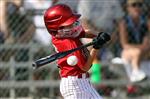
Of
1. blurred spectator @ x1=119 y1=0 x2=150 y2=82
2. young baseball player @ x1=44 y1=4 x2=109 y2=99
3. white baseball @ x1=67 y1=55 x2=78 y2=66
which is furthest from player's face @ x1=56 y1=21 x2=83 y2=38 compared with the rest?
blurred spectator @ x1=119 y1=0 x2=150 y2=82

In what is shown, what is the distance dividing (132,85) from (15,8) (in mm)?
1859

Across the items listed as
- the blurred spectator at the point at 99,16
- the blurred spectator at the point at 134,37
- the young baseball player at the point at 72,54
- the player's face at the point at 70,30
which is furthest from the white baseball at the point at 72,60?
the blurred spectator at the point at 99,16

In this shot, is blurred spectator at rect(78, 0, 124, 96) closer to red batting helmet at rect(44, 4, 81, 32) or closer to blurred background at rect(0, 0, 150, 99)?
blurred background at rect(0, 0, 150, 99)

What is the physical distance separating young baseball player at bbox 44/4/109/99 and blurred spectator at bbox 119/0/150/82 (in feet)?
8.08

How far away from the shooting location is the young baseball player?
429 centimetres

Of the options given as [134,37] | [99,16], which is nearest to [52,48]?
[99,16]

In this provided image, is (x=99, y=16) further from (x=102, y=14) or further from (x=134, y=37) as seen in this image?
(x=134, y=37)

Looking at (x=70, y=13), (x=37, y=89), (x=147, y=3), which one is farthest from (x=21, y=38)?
(x=70, y=13)

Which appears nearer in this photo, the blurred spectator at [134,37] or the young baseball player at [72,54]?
the young baseball player at [72,54]

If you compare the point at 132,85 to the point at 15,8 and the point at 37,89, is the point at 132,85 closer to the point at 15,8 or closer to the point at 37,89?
the point at 37,89

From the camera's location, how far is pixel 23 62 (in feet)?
23.6

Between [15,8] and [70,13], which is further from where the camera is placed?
[15,8]

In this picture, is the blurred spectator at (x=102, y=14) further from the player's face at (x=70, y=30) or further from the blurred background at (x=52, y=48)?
the player's face at (x=70, y=30)

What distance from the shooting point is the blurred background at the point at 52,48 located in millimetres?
6988
